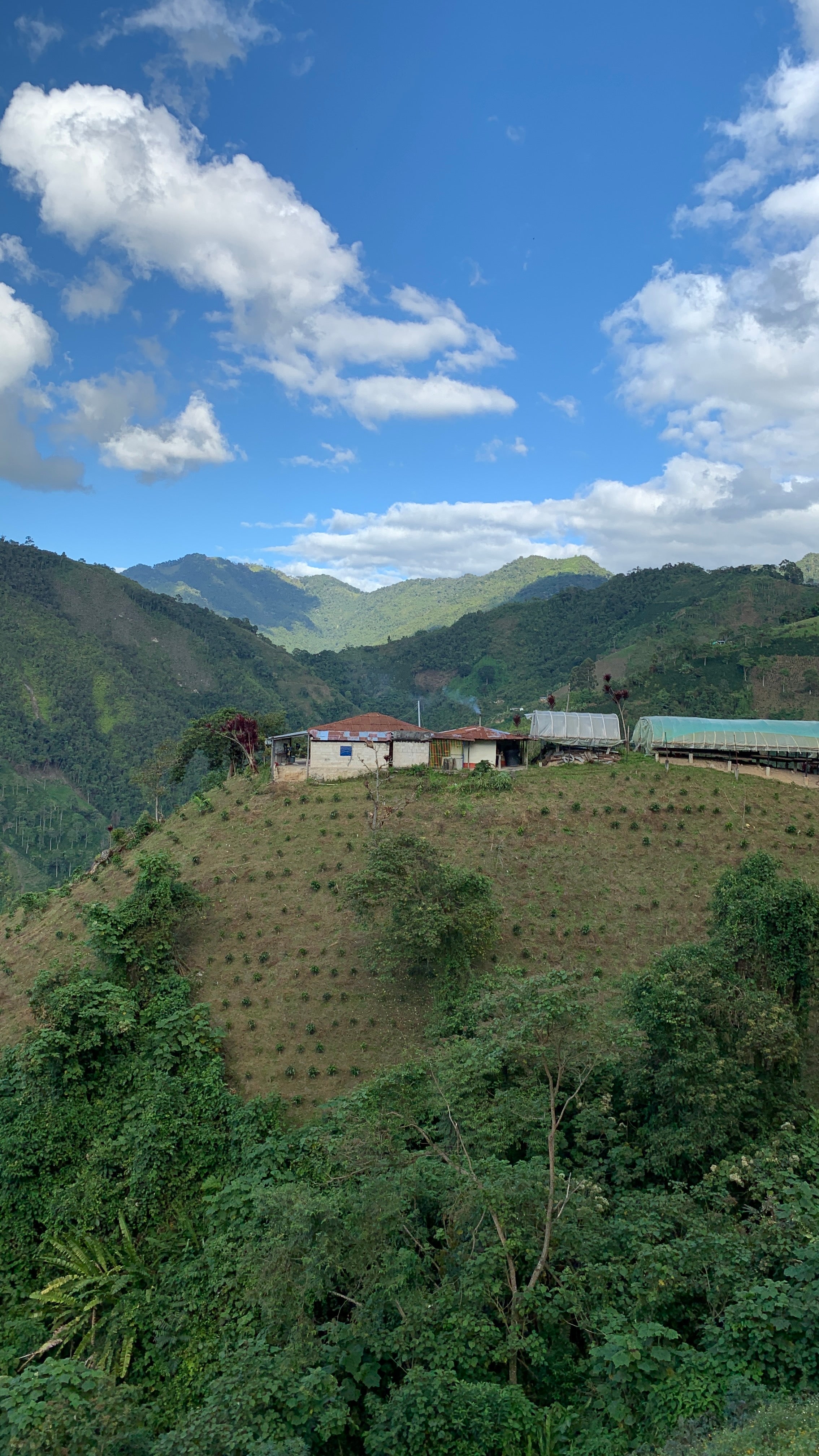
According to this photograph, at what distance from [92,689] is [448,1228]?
106m

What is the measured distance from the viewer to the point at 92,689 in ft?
348

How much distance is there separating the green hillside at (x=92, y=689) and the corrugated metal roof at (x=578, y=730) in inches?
2283

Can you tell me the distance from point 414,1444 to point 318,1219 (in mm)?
2832

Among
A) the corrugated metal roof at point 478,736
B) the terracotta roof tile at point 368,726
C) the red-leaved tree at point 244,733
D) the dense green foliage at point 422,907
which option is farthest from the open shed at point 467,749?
the dense green foliage at point 422,907

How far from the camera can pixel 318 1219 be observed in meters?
10.6

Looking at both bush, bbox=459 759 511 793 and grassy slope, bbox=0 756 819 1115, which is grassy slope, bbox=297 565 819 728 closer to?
bush, bbox=459 759 511 793

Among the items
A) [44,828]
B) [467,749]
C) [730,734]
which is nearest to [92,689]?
[44,828]

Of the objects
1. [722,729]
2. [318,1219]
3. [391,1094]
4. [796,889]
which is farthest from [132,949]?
[722,729]

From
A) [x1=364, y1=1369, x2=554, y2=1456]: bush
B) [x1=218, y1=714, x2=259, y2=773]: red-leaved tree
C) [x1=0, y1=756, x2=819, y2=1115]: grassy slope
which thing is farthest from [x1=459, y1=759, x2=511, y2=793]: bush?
[x1=364, y1=1369, x2=554, y2=1456]: bush

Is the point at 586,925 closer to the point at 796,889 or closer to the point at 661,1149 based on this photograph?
the point at 796,889

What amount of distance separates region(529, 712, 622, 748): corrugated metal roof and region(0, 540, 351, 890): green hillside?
190ft

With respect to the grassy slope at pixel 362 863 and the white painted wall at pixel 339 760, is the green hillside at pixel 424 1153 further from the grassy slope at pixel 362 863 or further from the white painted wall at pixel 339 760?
the white painted wall at pixel 339 760

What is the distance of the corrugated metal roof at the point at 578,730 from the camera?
33.2 meters

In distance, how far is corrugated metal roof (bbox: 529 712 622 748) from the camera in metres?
33.2
